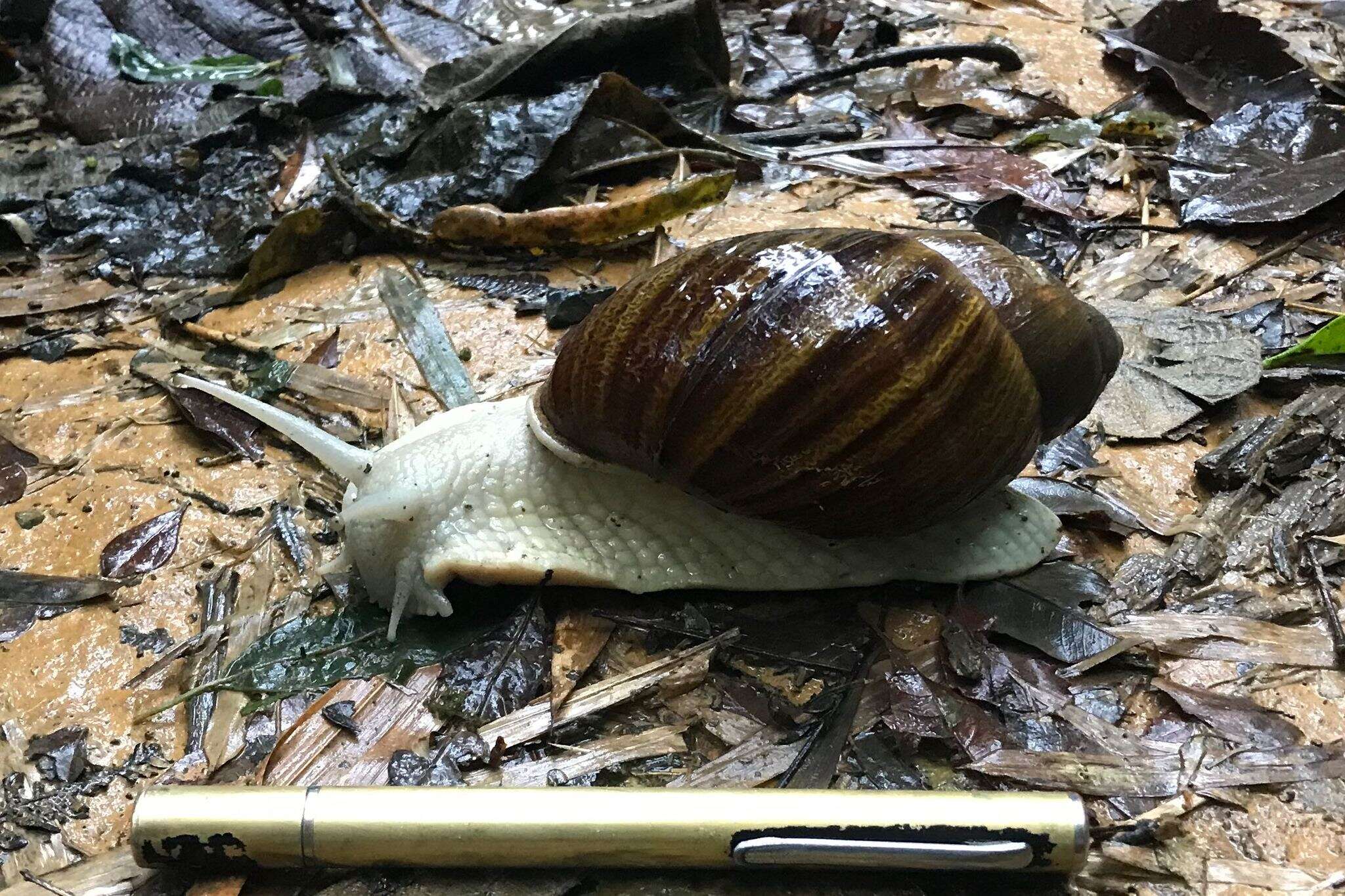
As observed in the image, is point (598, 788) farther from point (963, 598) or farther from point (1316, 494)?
point (1316, 494)

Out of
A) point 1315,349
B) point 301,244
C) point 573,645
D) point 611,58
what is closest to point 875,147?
point 611,58

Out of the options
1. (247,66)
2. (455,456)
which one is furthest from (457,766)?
(247,66)

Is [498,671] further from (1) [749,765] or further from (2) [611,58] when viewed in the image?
(2) [611,58]

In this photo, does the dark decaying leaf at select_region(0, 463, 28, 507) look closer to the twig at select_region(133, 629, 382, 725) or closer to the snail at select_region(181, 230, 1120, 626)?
the snail at select_region(181, 230, 1120, 626)

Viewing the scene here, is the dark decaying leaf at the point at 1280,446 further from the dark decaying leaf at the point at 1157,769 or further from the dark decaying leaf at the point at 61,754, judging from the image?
the dark decaying leaf at the point at 61,754

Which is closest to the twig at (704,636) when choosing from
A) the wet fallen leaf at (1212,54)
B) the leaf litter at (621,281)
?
the leaf litter at (621,281)
